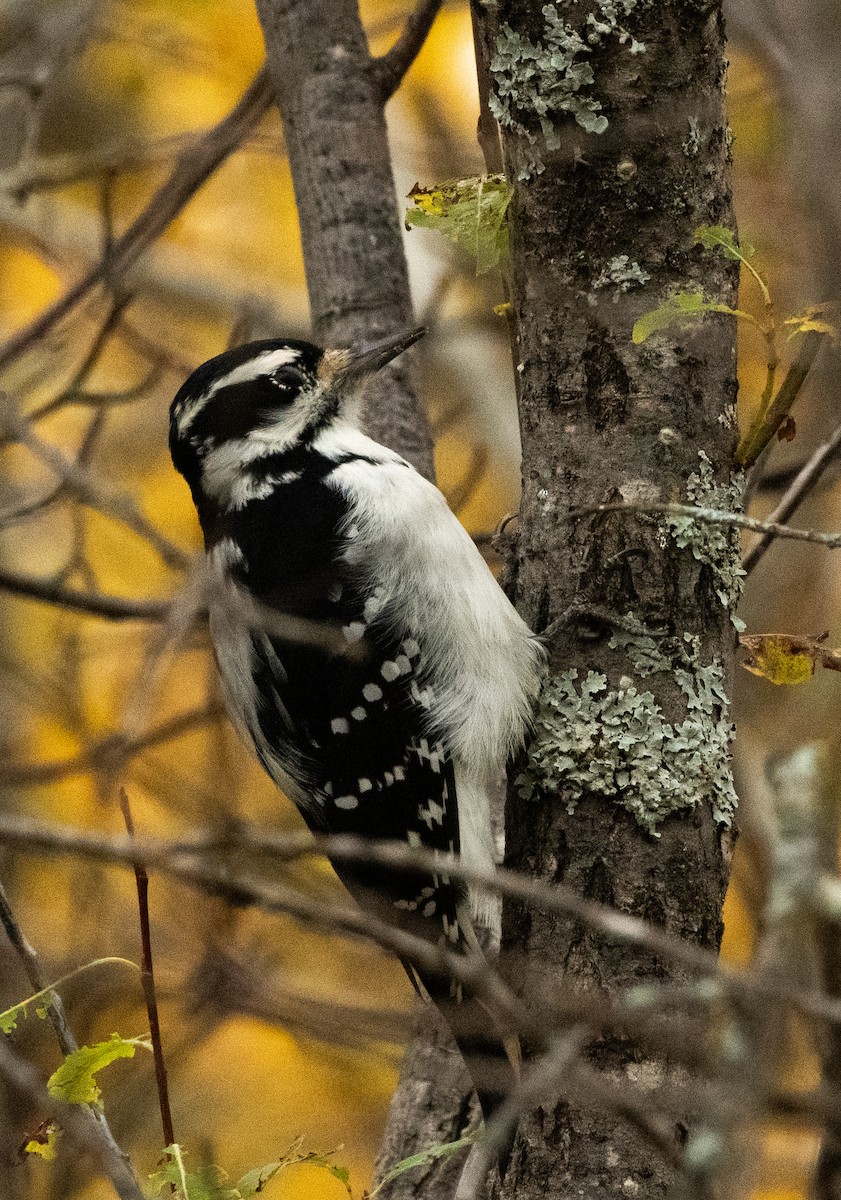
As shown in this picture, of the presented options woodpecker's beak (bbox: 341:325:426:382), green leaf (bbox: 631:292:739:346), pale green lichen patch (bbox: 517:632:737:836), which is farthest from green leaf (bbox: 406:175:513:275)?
pale green lichen patch (bbox: 517:632:737:836)

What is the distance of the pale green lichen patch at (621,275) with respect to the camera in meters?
2.44

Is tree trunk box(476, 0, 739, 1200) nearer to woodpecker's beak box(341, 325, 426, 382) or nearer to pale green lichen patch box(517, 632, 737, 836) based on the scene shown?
pale green lichen patch box(517, 632, 737, 836)

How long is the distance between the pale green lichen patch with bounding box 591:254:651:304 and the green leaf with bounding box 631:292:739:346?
96 millimetres

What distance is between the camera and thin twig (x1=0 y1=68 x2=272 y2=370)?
3811 millimetres

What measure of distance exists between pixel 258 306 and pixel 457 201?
11.5 feet

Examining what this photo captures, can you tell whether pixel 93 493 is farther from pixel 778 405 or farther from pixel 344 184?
pixel 778 405

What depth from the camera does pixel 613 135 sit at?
2396mm

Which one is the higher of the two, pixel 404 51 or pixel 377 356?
pixel 404 51

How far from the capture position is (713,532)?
2506 mm

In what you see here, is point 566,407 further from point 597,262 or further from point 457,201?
point 457,201

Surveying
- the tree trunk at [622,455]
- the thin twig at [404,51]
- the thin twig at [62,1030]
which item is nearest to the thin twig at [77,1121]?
the thin twig at [62,1030]

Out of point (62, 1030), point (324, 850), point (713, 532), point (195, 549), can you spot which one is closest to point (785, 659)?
point (713, 532)

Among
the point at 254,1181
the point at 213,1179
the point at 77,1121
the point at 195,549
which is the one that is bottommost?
the point at 195,549

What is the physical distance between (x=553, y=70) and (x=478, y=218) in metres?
0.30
